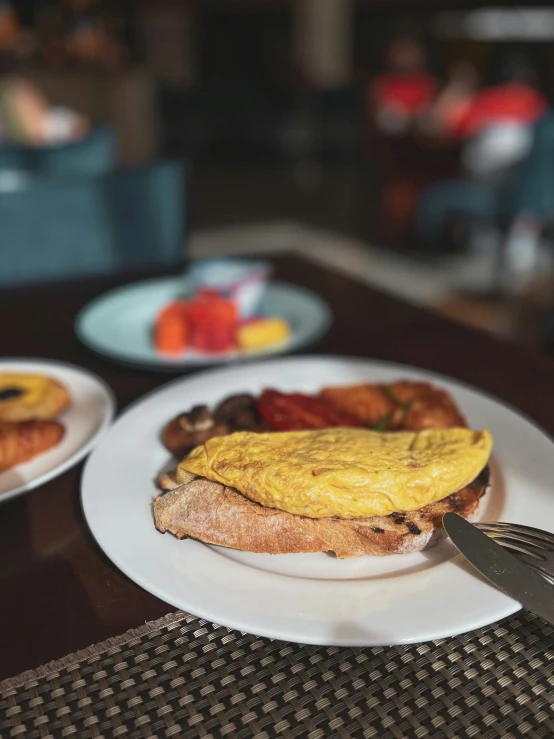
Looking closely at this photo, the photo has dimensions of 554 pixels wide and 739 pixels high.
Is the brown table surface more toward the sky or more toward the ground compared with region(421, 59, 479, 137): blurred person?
more toward the ground

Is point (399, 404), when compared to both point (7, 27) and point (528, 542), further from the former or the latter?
point (7, 27)

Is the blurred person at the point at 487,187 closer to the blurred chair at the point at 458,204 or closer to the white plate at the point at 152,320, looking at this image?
the blurred chair at the point at 458,204

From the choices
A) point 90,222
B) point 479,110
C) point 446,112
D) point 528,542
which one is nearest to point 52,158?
point 90,222

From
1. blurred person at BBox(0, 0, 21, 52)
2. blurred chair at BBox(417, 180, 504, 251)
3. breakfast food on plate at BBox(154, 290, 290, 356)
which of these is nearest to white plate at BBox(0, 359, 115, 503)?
breakfast food on plate at BBox(154, 290, 290, 356)

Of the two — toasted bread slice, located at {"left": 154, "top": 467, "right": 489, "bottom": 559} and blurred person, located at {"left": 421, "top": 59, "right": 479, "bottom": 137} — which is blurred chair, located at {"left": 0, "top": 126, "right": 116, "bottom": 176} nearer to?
toasted bread slice, located at {"left": 154, "top": 467, "right": 489, "bottom": 559}

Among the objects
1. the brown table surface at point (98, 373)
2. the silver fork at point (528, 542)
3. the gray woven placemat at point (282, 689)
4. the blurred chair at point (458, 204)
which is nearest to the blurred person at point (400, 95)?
the blurred chair at point (458, 204)

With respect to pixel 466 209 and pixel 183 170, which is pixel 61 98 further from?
pixel 183 170
